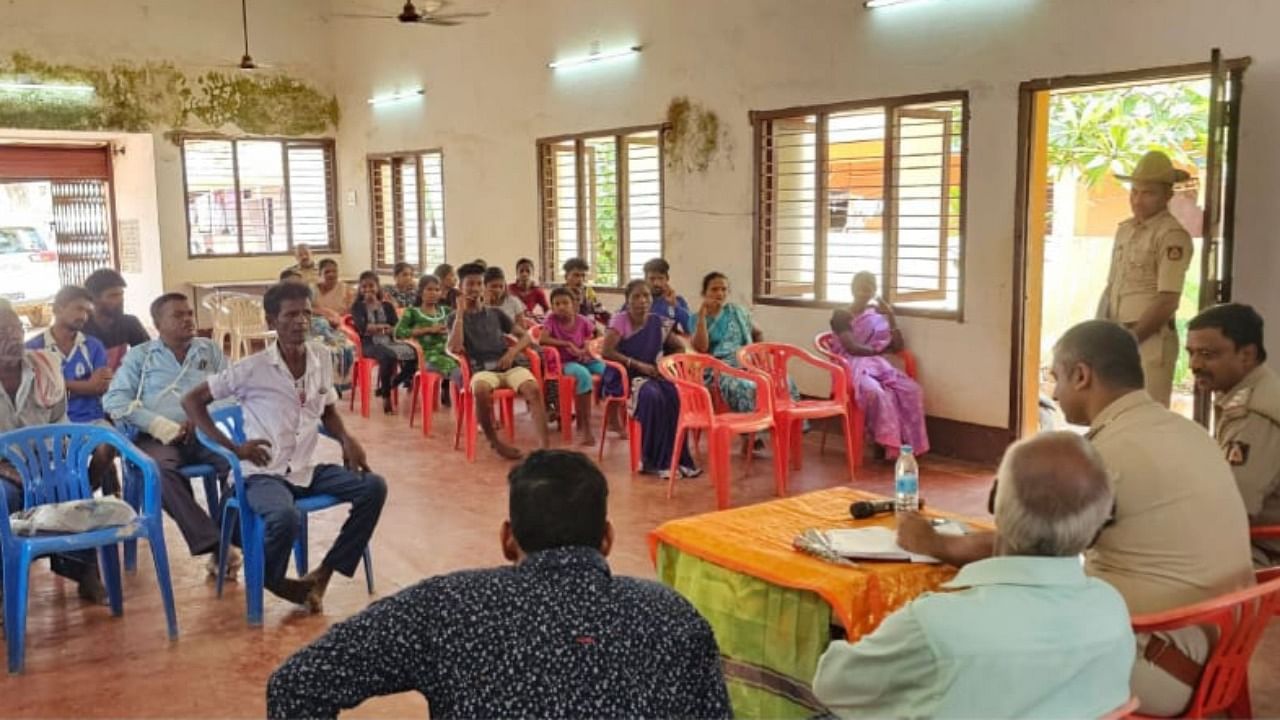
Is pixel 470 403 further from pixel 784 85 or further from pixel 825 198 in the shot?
pixel 784 85

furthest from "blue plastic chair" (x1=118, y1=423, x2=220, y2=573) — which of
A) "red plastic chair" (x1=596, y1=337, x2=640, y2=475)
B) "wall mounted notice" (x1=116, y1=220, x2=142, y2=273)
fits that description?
"wall mounted notice" (x1=116, y1=220, x2=142, y2=273)

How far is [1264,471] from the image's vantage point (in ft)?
10.4

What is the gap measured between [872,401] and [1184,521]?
4314 millimetres

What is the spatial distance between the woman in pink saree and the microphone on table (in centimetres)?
364

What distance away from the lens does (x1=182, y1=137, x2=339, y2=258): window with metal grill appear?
514 inches

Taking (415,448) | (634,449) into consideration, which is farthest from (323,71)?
(634,449)

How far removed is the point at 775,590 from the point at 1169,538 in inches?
34.9

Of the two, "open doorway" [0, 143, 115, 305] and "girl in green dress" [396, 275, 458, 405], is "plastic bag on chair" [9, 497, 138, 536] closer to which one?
"girl in green dress" [396, 275, 458, 405]

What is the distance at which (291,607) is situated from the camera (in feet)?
14.3

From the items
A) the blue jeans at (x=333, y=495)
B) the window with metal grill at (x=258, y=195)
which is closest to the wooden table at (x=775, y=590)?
the blue jeans at (x=333, y=495)

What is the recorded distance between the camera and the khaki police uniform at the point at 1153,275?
508 cm

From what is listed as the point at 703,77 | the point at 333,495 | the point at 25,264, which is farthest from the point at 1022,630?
the point at 25,264

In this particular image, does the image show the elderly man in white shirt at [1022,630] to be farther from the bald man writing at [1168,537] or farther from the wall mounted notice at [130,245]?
the wall mounted notice at [130,245]

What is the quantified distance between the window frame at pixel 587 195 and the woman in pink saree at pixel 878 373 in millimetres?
2471
